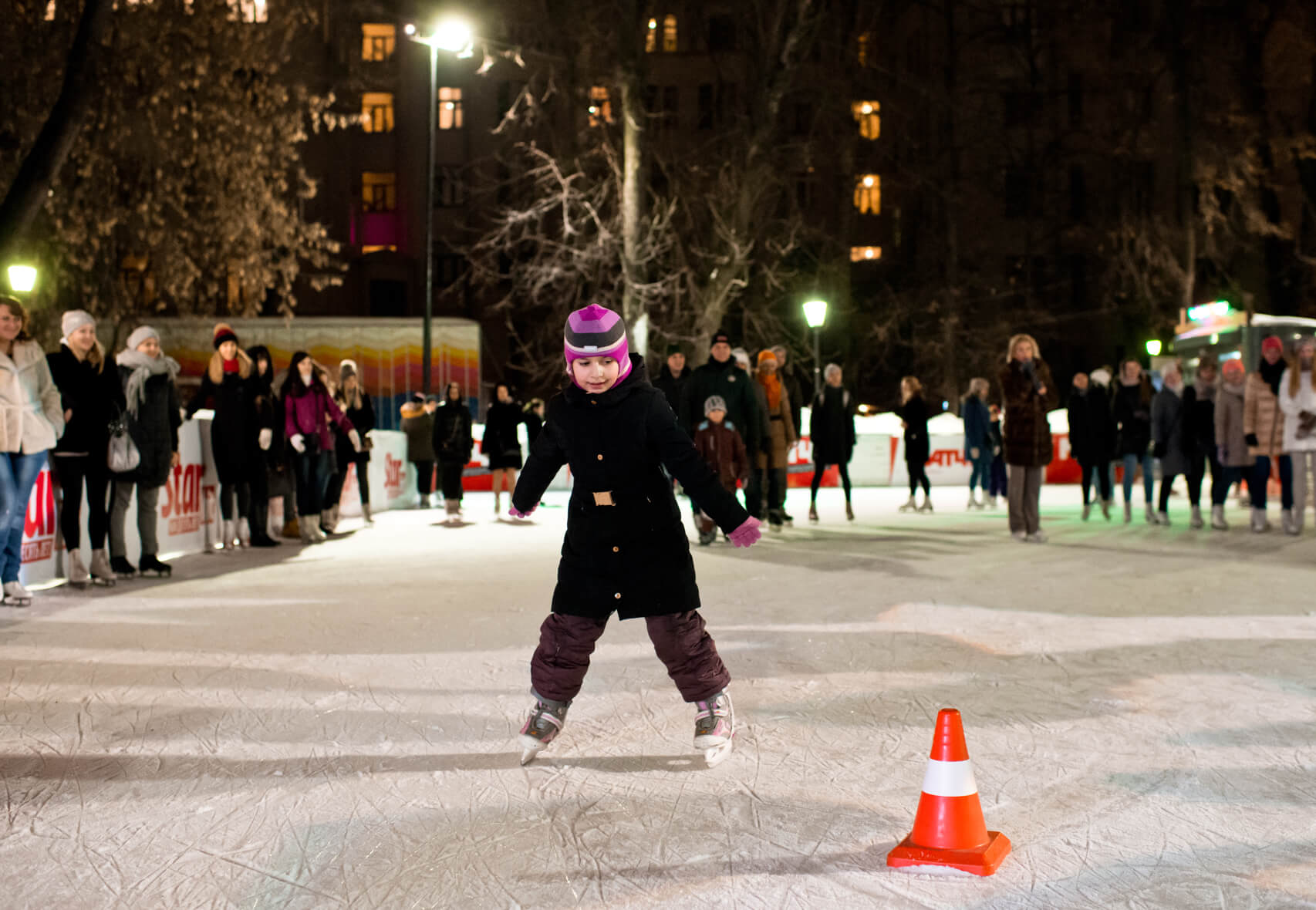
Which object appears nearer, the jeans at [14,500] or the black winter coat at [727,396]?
the jeans at [14,500]

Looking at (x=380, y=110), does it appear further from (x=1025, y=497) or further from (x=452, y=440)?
(x=1025, y=497)

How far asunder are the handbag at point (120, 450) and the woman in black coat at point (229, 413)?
208 centimetres

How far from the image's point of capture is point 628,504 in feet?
14.7

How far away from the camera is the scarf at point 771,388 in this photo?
13.4 meters

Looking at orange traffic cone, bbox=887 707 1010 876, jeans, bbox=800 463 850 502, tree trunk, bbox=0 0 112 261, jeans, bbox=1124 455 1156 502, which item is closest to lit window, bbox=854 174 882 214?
jeans, bbox=800 463 850 502

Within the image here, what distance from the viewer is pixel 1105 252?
43875mm

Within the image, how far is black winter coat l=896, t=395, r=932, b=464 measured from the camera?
1627cm

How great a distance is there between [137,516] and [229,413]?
163 centimetres

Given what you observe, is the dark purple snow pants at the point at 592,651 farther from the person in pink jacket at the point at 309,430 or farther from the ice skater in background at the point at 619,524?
the person in pink jacket at the point at 309,430

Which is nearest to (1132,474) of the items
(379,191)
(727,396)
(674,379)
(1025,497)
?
(1025,497)

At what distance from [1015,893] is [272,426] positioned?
9.68 m

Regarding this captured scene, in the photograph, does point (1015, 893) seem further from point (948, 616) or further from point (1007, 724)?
point (948, 616)

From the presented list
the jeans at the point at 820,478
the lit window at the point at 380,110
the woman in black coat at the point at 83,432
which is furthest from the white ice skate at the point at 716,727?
the lit window at the point at 380,110

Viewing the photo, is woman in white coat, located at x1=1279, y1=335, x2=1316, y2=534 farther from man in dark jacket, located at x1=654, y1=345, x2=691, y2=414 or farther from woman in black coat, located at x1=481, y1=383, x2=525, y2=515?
woman in black coat, located at x1=481, y1=383, x2=525, y2=515
